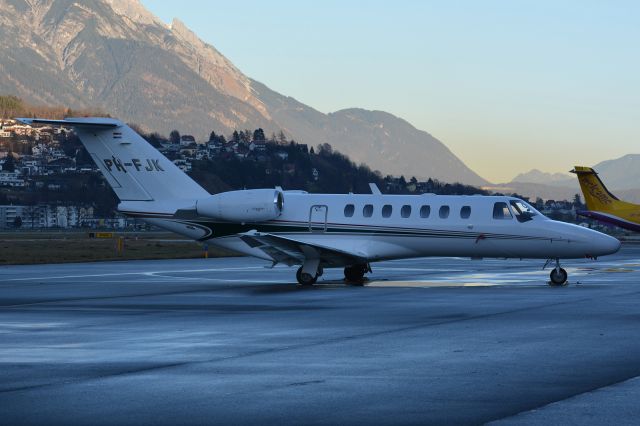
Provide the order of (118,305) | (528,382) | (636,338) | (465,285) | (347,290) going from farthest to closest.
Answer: (465,285)
(347,290)
(118,305)
(636,338)
(528,382)

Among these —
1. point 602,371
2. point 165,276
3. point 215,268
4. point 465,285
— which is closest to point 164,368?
point 602,371

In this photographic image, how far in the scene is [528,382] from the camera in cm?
1359

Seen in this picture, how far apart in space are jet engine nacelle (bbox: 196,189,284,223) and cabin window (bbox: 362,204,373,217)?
264 centimetres

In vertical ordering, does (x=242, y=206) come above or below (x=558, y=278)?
above

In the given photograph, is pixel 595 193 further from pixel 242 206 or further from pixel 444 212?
pixel 242 206

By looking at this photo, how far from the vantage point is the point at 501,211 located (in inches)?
1341

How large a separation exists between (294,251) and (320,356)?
16.4 meters

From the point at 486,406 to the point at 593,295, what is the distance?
1786 centimetres

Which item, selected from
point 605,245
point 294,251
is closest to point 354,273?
point 294,251

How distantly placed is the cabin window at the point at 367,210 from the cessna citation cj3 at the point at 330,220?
3 centimetres

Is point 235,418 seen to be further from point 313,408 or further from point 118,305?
point 118,305

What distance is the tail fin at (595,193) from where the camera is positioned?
85.6 metres

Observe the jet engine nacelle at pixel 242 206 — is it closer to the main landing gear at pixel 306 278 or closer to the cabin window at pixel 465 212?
the main landing gear at pixel 306 278

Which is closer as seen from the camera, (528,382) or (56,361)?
(528,382)
